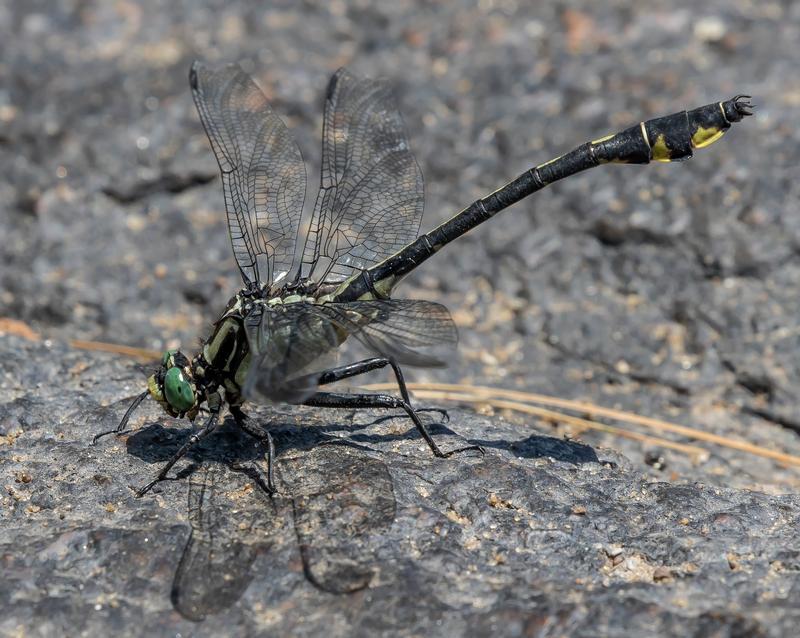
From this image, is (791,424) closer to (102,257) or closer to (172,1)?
(102,257)

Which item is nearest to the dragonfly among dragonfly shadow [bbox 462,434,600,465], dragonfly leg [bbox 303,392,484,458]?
dragonfly leg [bbox 303,392,484,458]

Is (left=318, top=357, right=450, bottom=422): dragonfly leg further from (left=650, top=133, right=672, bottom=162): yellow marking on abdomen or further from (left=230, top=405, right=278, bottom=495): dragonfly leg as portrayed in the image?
(left=650, top=133, right=672, bottom=162): yellow marking on abdomen

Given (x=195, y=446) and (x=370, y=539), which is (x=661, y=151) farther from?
(x=195, y=446)

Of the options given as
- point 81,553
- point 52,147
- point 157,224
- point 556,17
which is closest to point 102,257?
point 157,224

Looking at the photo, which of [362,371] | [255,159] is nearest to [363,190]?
[255,159]

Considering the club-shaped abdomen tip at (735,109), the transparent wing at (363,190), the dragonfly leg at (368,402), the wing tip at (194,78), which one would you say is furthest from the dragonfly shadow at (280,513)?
the club-shaped abdomen tip at (735,109)

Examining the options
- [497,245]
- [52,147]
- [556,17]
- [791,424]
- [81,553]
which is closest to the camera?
[81,553]

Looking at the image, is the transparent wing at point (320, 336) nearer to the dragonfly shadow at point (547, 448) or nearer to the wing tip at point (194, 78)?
the dragonfly shadow at point (547, 448)
